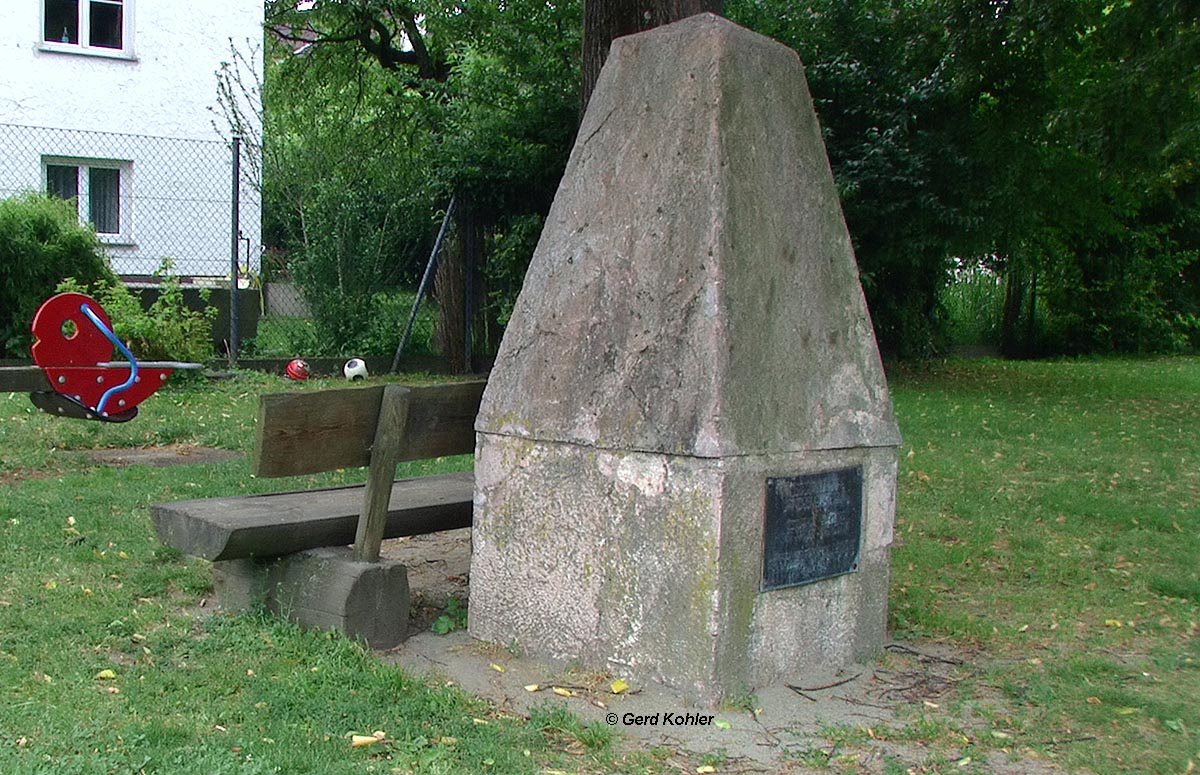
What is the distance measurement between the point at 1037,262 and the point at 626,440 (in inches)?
748

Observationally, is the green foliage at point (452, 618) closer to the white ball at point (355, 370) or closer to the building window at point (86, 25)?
the white ball at point (355, 370)

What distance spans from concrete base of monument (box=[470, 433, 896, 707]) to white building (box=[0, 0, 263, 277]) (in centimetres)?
1240

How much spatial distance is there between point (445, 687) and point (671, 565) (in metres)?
0.86

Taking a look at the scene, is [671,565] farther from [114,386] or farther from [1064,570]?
[114,386]

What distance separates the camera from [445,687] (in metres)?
4.13

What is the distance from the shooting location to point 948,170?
1372cm

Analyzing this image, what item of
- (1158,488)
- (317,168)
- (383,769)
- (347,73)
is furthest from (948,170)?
(347,73)

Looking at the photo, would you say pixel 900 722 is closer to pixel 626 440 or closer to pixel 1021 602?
pixel 626 440

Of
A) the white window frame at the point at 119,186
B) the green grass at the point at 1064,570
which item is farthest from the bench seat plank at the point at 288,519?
the white window frame at the point at 119,186

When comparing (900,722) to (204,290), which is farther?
(204,290)

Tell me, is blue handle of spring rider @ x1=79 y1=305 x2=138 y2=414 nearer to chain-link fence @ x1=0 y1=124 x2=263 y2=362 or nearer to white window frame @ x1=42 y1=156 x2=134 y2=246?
chain-link fence @ x1=0 y1=124 x2=263 y2=362

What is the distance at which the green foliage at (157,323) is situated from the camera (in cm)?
1070

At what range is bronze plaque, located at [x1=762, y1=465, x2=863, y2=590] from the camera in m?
4.15

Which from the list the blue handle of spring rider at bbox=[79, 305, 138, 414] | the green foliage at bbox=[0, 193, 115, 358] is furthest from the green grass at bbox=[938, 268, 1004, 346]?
the blue handle of spring rider at bbox=[79, 305, 138, 414]
